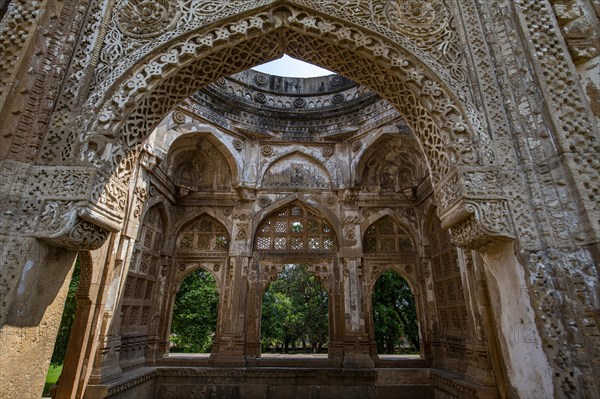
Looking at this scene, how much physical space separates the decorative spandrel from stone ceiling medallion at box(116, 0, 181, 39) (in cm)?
628

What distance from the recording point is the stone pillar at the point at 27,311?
8.09ft

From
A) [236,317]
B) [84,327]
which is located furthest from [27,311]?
[236,317]

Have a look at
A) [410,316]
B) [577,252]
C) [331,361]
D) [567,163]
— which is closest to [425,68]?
[567,163]

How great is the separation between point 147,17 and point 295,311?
61.9ft

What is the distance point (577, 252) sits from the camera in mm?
2660

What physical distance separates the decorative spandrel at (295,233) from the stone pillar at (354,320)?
86 centimetres

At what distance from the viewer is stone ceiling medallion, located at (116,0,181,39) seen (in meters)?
3.77

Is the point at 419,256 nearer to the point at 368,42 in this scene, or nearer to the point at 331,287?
the point at 331,287

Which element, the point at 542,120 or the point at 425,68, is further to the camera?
the point at 425,68

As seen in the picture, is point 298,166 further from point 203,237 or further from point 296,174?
point 203,237

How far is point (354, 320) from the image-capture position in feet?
27.2

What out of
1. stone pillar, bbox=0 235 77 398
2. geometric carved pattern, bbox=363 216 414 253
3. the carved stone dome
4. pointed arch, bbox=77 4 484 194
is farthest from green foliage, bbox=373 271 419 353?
stone pillar, bbox=0 235 77 398

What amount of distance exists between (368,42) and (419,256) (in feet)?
21.7

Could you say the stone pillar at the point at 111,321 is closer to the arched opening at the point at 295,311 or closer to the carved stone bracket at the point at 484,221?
the carved stone bracket at the point at 484,221
